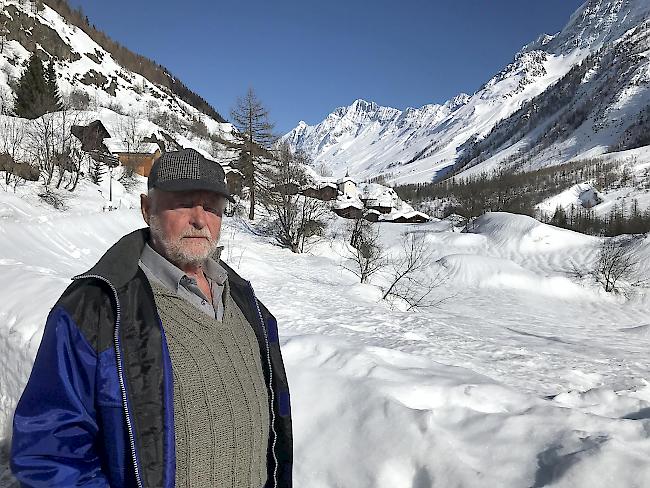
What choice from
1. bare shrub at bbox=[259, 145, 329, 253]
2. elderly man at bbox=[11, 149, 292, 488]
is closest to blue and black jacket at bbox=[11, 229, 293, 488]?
elderly man at bbox=[11, 149, 292, 488]

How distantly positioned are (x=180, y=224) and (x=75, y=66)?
66.7 meters

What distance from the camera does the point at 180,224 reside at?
1.81m

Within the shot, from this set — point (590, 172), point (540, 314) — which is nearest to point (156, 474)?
point (540, 314)

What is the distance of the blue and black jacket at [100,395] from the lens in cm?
132

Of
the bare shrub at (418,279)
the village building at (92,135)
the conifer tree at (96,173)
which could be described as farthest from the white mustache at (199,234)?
the village building at (92,135)

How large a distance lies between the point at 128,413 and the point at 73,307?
432 mm

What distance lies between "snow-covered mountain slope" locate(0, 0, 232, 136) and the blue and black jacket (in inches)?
1885

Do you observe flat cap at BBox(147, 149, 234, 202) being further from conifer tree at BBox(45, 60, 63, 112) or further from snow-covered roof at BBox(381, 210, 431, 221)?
snow-covered roof at BBox(381, 210, 431, 221)

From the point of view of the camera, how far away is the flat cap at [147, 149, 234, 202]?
1740mm

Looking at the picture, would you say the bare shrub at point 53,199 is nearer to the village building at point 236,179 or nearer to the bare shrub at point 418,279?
the village building at point 236,179

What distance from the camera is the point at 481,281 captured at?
2347cm

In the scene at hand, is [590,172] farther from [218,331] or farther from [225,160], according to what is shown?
Result: [218,331]

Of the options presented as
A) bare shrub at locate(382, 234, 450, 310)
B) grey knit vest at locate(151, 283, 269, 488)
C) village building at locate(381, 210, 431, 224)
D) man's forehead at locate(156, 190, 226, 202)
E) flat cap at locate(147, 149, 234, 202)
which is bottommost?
bare shrub at locate(382, 234, 450, 310)

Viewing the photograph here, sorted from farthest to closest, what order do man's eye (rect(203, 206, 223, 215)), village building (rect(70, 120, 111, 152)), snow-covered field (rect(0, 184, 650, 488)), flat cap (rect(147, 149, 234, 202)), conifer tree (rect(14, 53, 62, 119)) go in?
conifer tree (rect(14, 53, 62, 119)), village building (rect(70, 120, 111, 152)), snow-covered field (rect(0, 184, 650, 488)), man's eye (rect(203, 206, 223, 215)), flat cap (rect(147, 149, 234, 202))
